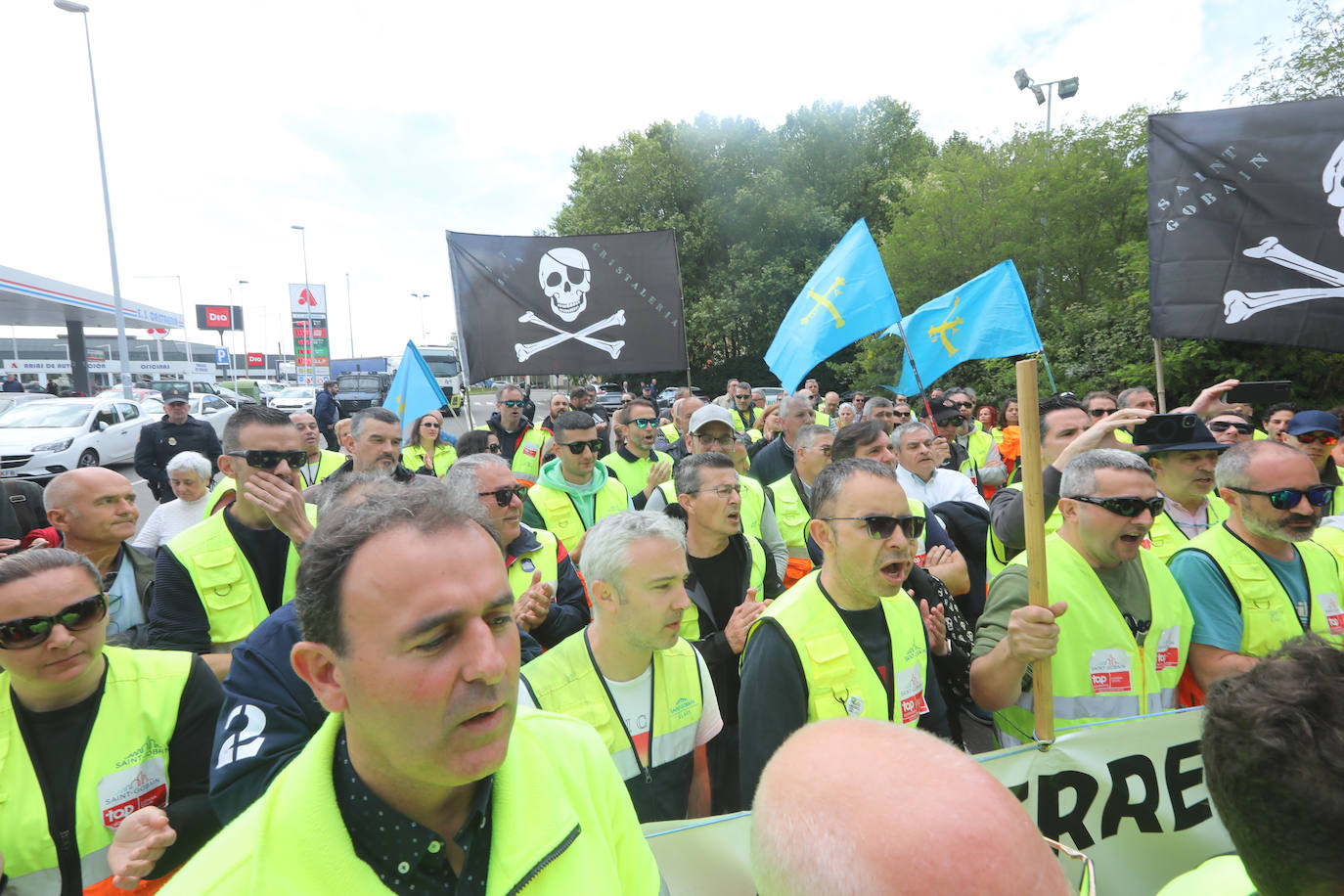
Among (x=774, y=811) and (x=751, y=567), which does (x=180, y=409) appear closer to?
(x=751, y=567)

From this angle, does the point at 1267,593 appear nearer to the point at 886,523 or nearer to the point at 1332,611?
the point at 1332,611

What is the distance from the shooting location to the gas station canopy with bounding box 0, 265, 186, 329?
1195 inches

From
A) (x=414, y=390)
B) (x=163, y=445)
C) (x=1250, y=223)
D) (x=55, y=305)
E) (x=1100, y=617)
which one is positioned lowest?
(x=1100, y=617)

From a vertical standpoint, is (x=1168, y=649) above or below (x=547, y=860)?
below

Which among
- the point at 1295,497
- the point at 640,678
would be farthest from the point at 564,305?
the point at 1295,497

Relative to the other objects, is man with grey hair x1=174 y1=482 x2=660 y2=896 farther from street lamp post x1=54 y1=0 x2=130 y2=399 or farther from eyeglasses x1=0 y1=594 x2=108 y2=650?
street lamp post x1=54 y1=0 x2=130 y2=399

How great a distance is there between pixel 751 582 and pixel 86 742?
292 cm

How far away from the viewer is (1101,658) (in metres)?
2.74

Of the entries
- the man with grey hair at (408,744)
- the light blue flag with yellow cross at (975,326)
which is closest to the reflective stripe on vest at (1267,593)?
the man with grey hair at (408,744)

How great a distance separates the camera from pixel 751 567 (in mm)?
4035

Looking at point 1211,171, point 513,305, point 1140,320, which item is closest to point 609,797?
point 513,305

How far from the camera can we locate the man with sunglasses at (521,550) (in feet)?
11.0

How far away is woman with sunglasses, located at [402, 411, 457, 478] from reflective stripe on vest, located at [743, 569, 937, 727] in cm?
604

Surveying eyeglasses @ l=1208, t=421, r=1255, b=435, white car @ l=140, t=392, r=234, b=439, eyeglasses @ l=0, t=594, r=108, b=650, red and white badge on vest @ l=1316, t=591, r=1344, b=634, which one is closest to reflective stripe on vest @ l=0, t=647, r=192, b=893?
eyeglasses @ l=0, t=594, r=108, b=650
